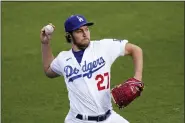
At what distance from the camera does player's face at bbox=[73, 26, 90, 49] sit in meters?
4.99

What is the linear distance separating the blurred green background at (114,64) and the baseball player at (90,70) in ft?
9.45

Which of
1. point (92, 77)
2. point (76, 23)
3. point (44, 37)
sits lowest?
point (92, 77)

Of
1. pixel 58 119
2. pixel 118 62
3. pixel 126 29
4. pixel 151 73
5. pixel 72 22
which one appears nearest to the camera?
pixel 72 22

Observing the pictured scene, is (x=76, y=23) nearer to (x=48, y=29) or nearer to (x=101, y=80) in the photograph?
(x=48, y=29)

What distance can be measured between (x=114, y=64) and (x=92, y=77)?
222 inches

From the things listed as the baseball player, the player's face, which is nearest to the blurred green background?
the baseball player

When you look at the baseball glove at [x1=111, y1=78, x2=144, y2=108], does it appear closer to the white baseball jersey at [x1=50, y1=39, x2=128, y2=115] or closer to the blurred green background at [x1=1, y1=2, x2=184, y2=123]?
the white baseball jersey at [x1=50, y1=39, x2=128, y2=115]

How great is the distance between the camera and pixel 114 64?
10648mm

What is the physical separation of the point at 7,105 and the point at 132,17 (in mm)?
6326

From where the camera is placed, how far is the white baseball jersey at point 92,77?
5004 millimetres

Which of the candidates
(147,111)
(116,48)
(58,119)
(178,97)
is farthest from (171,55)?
(116,48)

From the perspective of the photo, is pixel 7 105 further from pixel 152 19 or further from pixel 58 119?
pixel 152 19

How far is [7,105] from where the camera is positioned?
345 inches

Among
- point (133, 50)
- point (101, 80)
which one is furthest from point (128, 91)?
point (133, 50)
